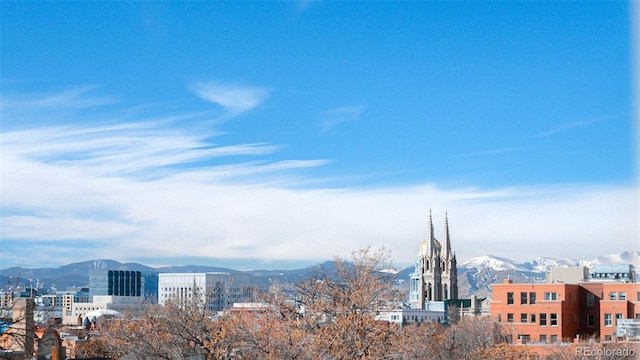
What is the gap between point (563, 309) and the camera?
8712 centimetres

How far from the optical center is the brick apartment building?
86875 millimetres

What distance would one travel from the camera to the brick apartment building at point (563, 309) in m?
86.9

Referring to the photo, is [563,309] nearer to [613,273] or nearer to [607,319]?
[607,319]

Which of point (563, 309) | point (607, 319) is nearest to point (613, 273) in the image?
point (607, 319)

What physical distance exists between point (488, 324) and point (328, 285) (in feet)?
157

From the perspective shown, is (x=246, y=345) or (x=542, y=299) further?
(x=542, y=299)

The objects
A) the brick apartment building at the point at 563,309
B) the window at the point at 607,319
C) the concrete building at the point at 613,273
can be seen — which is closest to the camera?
the brick apartment building at the point at 563,309

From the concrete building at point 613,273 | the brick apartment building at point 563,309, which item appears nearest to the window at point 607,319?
the brick apartment building at point 563,309

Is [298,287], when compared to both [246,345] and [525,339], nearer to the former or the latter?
[246,345]

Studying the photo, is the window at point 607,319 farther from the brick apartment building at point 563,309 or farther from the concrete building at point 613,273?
the concrete building at point 613,273

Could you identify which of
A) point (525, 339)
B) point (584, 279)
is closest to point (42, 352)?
point (525, 339)

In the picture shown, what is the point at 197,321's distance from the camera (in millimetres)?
48969

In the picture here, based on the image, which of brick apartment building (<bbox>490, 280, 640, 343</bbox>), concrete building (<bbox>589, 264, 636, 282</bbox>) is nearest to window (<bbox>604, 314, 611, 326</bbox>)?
brick apartment building (<bbox>490, 280, 640, 343</bbox>)

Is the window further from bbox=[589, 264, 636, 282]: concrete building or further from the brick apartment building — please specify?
bbox=[589, 264, 636, 282]: concrete building
